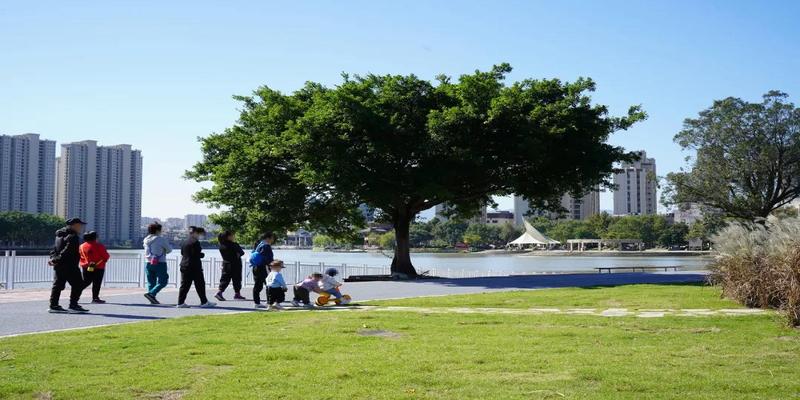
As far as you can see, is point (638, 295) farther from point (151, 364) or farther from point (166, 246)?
point (151, 364)

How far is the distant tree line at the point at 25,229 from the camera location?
90.0 m

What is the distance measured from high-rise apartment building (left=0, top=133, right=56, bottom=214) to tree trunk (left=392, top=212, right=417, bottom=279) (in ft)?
368

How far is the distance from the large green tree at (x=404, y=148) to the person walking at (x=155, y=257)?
371 inches

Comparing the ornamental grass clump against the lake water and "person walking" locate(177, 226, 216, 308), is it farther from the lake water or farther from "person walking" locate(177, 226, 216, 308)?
the lake water

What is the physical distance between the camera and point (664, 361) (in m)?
6.94

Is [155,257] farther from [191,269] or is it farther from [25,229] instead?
[25,229]

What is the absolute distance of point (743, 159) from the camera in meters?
42.7

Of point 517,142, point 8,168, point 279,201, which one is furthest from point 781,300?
point 8,168

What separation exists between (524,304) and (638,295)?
3457mm

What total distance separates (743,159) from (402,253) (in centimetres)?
2649

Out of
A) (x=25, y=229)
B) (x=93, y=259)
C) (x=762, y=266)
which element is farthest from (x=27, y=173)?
(x=762, y=266)

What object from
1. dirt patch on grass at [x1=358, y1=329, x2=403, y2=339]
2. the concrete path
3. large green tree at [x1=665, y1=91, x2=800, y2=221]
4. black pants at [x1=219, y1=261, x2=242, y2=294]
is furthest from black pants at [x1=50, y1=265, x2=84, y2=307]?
large green tree at [x1=665, y1=91, x2=800, y2=221]

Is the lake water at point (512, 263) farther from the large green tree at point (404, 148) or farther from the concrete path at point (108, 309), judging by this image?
the concrete path at point (108, 309)

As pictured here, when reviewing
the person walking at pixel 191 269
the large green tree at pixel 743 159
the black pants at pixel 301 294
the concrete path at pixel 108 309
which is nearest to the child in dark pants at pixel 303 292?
the black pants at pixel 301 294
